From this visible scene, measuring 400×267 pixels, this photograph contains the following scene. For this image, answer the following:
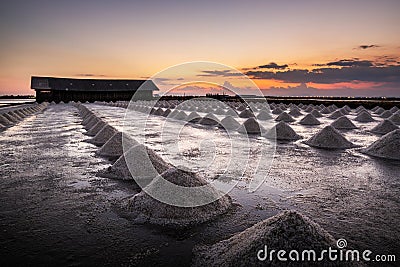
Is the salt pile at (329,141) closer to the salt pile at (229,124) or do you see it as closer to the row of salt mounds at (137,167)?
the salt pile at (229,124)

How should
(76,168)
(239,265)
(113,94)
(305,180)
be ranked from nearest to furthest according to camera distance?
(239,265) → (305,180) → (76,168) → (113,94)

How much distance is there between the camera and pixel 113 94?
150ft

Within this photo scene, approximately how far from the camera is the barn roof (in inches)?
1542

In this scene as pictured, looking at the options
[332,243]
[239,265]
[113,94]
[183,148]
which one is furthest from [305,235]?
[113,94]

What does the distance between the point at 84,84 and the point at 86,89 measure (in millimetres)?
971

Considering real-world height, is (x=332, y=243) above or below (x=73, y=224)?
above

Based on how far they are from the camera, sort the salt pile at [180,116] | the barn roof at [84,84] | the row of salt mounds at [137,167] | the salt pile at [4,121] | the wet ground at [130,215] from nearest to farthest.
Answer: the wet ground at [130,215], the row of salt mounds at [137,167], the salt pile at [4,121], the salt pile at [180,116], the barn roof at [84,84]

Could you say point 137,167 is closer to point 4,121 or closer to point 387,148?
point 387,148

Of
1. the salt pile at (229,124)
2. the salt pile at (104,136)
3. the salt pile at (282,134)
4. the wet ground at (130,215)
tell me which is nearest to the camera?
the wet ground at (130,215)

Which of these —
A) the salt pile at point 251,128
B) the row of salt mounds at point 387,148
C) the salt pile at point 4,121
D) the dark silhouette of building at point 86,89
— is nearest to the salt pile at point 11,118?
the salt pile at point 4,121

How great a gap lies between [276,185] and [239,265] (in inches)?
104

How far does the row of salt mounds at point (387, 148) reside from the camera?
6.81 metres

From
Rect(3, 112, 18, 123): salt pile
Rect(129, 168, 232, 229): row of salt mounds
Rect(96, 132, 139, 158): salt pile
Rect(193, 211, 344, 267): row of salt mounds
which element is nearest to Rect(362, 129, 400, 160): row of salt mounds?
Rect(129, 168, 232, 229): row of salt mounds

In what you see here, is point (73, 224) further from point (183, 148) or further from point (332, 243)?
point (183, 148)
